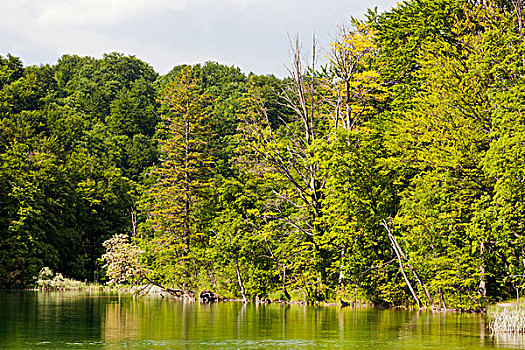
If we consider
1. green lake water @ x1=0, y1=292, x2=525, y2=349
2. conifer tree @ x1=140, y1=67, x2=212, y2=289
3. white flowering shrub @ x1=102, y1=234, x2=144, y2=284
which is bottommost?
green lake water @ x1=0, y1=292, x2=525, y2=349

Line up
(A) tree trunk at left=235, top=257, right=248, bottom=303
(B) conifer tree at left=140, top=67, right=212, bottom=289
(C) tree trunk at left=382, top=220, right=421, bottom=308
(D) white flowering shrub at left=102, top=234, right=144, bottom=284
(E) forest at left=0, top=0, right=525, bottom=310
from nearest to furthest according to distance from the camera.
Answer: (E) forest at left=0, top=0, right=525, bottom=310 < (C) tree trunk at left=382, top=220, right=421, bottom=308 < (A) tree trunk at left=235, top=257, right=248, bottom=303 < (D) white flowering shrub at left=102, top=234, right=144, bottom=284 < (B) conifer tree at left=140, top=67, right=212, bottom=289

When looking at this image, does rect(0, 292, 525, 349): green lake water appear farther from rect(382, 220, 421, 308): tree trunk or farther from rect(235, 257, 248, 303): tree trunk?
rect(235, 257, 248, 303): tree trunk

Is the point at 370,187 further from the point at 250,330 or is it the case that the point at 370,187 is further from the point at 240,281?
the point at 250,330

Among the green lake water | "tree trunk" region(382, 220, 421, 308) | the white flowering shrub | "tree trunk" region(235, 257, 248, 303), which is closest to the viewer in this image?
the green lake water

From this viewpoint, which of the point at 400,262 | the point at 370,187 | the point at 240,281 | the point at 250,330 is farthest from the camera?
the point at 240,281

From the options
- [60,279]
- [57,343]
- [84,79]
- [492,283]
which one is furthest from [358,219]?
[84,79]

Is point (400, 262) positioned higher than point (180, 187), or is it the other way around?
point (180, 187)

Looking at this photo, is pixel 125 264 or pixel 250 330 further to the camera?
pixel 125 264

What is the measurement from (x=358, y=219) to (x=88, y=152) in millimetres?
73645

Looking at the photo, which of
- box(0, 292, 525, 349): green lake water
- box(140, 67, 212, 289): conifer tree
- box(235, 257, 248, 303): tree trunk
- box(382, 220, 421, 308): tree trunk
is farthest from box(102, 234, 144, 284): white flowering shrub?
box(382, 220, 421, 308): tree trunk

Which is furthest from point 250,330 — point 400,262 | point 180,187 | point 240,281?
point 180,187

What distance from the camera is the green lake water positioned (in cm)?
1962

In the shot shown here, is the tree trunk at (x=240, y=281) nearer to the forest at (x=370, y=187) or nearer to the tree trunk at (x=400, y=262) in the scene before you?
the forest at (x=370, y=187)

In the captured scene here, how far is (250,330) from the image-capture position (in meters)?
24.2
